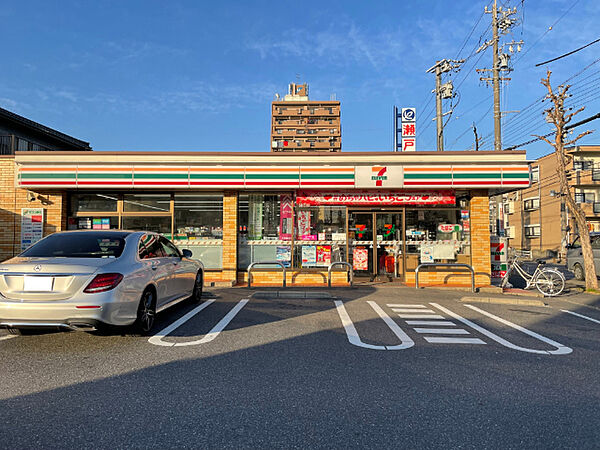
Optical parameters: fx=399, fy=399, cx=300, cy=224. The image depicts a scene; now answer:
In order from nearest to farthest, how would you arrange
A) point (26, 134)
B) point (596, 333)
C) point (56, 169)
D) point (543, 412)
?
point (543, 412)
point (596, 333)
point (56, 169)
point (26, 134)

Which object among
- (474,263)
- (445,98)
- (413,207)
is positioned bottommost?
(474,263)

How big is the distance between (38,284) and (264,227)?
8.13m

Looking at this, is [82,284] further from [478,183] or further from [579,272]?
[579,272]

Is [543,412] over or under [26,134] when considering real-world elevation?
under

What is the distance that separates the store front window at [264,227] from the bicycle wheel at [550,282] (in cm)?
711

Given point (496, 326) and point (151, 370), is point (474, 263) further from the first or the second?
point (151, 370)

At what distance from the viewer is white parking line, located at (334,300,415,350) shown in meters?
5.30

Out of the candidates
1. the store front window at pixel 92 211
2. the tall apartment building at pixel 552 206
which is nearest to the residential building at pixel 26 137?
the store front window at pixel 92 211

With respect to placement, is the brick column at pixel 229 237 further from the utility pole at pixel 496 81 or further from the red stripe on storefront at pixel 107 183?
the utility pole at pixel 496 81

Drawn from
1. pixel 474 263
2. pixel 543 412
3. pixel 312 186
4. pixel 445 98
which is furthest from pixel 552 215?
pixel 543 412

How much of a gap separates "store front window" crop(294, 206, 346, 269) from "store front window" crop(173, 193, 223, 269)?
2.51m

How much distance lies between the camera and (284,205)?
1261 cm

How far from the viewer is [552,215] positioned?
1741 inches

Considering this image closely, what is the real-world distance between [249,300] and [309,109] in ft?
227
